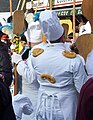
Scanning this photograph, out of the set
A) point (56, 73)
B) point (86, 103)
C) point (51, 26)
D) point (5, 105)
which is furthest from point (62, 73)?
point (86, 103)

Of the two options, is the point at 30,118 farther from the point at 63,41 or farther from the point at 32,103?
the point at 63,41

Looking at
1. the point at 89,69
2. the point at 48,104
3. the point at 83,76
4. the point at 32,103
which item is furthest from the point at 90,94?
the point at 32,103

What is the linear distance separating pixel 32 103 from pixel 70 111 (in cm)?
40

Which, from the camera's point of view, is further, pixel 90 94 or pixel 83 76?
pixel 83 76

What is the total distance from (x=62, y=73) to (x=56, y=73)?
0.16 ft

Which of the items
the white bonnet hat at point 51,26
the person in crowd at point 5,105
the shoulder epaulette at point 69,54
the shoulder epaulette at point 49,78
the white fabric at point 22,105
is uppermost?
the white bonnet hat at point 51,26

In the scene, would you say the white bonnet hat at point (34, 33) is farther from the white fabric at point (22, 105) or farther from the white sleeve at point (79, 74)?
the white sleeve at point (79, 74)

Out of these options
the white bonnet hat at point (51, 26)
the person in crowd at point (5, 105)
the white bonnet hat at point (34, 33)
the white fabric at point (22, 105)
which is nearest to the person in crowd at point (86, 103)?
the person in crowd at point (5, 105)

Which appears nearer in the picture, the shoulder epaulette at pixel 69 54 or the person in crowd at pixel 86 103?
the person in crowd at pixel 86 103

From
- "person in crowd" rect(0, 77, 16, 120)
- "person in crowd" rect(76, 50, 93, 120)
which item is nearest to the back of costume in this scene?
"person in crowd" rect(0, 77, 16, 120)

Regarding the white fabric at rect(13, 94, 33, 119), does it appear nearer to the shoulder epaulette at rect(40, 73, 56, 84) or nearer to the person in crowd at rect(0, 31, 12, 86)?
the shoulder epaulette at rect(40, 73, 56, 84)

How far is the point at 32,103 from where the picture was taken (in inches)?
102

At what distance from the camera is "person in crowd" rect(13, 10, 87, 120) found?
7.18 ft

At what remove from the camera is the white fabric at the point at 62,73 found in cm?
218
